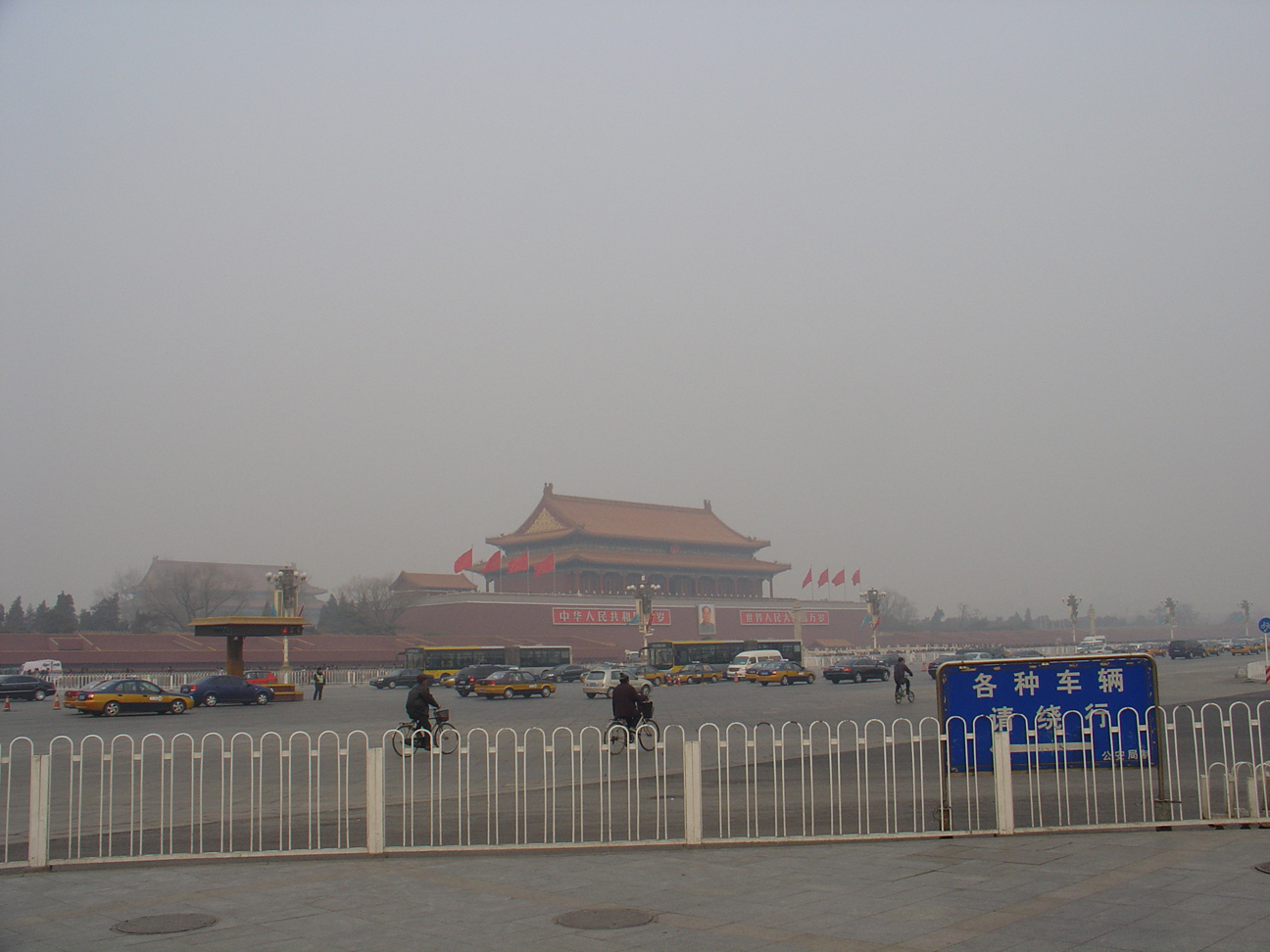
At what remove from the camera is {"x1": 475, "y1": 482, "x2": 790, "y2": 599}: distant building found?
70.5 metres

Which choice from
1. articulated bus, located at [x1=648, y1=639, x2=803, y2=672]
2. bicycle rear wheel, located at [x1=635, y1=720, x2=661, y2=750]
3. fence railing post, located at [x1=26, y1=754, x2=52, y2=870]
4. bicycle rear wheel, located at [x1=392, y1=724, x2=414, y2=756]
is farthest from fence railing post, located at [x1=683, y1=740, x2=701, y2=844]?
articulated bus, located at [x1=648, y1=639, x2=803, y2=672]

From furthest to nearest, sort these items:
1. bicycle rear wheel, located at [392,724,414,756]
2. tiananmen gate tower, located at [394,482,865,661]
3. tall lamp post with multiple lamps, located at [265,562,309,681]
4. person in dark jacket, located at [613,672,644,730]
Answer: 1. tiananmen gate tower, located at [394,482,865,661]
2. tall lamp post with multiple lamps, located at [265,562,309,681]
3. bicycle rear wheel, located at [392,724,414,756]
4. person in dark jacket, located at [613,672,644,730]

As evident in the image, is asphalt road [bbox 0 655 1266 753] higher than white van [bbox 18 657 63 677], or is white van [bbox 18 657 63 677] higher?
white van [bbox 18 657 63 677]

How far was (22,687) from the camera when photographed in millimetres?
33094

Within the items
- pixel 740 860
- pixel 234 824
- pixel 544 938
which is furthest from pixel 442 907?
pixel 234 824

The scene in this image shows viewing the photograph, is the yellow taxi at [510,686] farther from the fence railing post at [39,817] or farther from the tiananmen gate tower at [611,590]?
the fence railing post at [39,817]

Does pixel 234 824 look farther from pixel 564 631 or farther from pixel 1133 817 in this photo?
pixel 564 631

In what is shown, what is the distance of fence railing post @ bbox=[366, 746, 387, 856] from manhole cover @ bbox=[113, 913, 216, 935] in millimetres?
1729

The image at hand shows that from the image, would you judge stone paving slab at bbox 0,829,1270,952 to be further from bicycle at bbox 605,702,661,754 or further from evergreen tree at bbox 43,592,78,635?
evergreen tree at bbox 43,592,78,635

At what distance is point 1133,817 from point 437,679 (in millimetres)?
39424

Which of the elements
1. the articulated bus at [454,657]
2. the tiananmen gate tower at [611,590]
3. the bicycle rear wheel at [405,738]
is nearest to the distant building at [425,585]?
the tiananmen gate tower at [611,590]

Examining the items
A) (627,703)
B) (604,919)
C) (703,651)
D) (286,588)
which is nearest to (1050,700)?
(627,703)

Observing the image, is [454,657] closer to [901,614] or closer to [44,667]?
[44,667]

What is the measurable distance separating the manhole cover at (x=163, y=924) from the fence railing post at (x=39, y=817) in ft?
6.41
